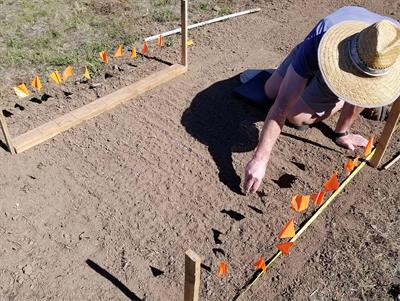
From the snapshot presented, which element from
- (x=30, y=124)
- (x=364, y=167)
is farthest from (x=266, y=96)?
(x=30, y=124)

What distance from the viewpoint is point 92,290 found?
2.66m

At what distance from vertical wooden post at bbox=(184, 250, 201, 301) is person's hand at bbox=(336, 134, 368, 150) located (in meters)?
2.08

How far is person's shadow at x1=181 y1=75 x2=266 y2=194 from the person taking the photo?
11.5ft

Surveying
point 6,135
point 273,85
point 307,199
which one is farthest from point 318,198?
point 6,135

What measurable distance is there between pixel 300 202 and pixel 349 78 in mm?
963

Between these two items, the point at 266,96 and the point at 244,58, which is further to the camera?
the point at 244,58

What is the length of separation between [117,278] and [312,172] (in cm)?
166

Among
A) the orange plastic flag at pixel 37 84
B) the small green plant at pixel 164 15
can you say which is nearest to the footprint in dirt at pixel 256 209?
the orange plastic flag at pixel 37 84

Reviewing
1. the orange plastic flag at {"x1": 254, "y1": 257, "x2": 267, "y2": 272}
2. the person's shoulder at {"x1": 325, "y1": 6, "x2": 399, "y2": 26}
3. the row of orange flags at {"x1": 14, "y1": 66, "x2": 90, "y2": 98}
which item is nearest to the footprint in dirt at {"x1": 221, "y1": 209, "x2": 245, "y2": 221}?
the orange plastic flag at {"x1": 254, "y1": 257, "x2": 267, "y2": 272}

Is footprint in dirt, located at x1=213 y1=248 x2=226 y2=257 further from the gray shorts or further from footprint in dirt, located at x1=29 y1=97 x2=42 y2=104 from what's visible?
footprint in dirt, located at x1=29 y1=97 x2=42 y2=104

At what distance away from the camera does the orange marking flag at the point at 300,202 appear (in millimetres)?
3076

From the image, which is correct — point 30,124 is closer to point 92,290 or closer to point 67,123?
point 67,123

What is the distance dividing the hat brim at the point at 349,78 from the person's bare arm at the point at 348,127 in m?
0.99

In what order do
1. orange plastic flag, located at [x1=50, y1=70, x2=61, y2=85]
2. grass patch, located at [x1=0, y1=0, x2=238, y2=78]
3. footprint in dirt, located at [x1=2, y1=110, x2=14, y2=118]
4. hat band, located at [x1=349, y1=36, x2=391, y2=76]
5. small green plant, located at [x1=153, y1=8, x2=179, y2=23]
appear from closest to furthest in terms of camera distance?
hat band, located at [x1=349, y1=36, x2=391, y2=76], footprint in dirt, located at [x1=2, y1=110, x2=14, y2=118], orange plastic flag, located at [x1=50, y1=70, x2=61, y2=85], grass patch, located at [x1=0, y1=0, x2=238, y2=78], small green plant, located at [x1=153, y1=8, x2=179, y2=23]
